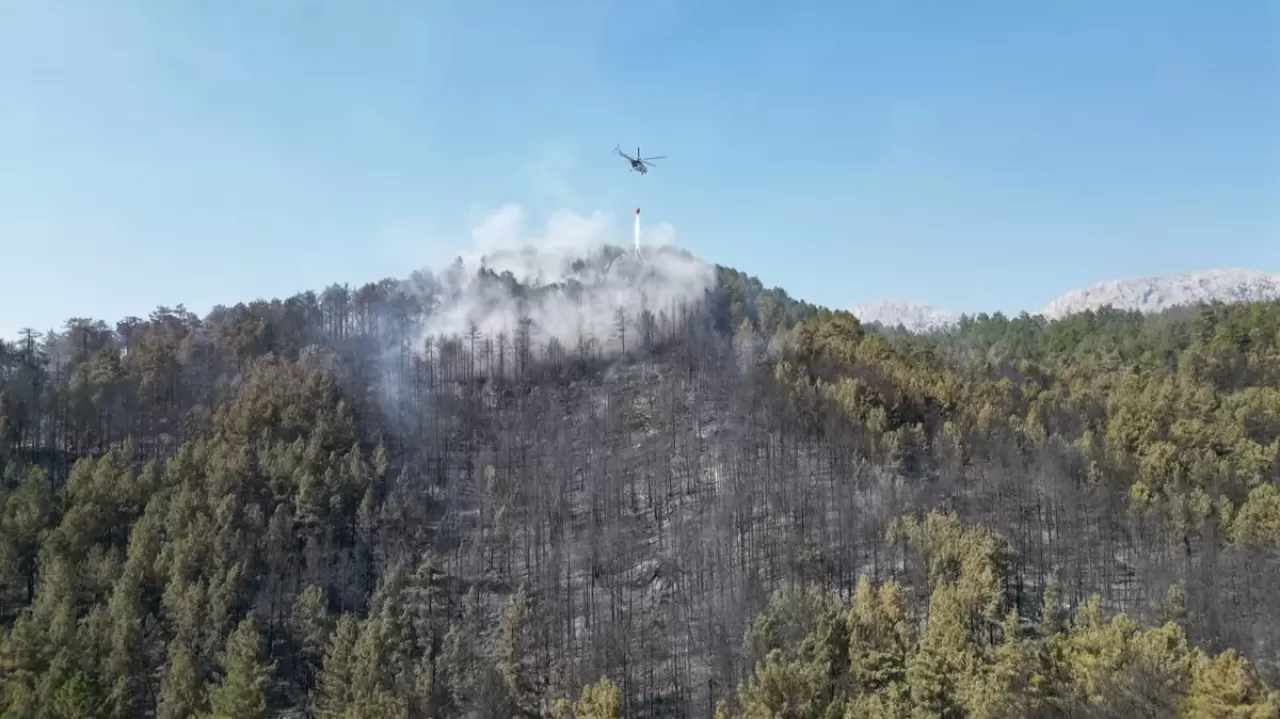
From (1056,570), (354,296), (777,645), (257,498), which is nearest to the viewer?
(777,645)

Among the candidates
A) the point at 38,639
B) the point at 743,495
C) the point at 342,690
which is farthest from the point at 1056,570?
the point at 38,639

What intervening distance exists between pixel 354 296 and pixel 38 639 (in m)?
78.0

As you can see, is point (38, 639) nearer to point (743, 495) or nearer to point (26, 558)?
point (26, 558)

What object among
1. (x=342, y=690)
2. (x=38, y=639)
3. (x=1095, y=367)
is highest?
(x=1095, y=367)

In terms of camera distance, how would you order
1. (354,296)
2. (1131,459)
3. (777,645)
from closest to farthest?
(777,645) < (1131,459) < (354,296)

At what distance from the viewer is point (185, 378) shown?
89.1 metres

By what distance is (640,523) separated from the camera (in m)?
72.3

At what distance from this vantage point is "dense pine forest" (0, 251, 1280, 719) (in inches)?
1658

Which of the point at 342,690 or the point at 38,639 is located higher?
the point at 38,639

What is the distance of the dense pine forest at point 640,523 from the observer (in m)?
42.1

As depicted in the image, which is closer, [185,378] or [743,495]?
[743,495]

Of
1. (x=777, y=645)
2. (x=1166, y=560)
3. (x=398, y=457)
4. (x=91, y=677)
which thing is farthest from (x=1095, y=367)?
(x=91, y=677)

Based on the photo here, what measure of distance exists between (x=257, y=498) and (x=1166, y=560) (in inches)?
2439

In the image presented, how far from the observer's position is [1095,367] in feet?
302
